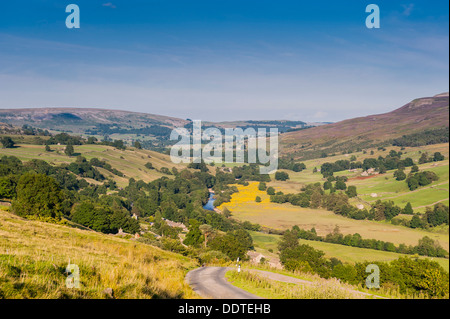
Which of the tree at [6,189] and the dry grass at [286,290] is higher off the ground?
the dry grass at [286,290]

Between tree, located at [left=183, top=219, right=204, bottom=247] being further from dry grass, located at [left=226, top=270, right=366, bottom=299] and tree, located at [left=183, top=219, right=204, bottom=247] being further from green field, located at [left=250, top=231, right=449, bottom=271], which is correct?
dry grass, located at [left=226, top=270, right=366, bottom=299]

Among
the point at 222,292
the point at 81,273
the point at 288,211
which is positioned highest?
the point at 81,273

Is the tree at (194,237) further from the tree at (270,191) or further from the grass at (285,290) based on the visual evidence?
the tree at (270,191)

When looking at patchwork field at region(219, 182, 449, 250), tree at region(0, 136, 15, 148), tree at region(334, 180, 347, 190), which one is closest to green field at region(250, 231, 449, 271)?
patchwork field at region(219, 182, 449, 250)

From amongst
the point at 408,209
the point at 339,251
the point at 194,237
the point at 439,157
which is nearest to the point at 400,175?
the point at 408,209

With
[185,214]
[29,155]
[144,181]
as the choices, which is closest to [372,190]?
[185,214]

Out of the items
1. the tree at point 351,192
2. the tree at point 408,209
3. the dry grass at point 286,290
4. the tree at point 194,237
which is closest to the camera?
the dry grass at point 286,290

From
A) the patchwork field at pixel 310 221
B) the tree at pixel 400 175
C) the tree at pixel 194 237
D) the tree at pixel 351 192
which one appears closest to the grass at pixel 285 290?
the tree at pixel 194 237

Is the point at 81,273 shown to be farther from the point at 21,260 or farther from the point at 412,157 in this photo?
the point at 412,157
